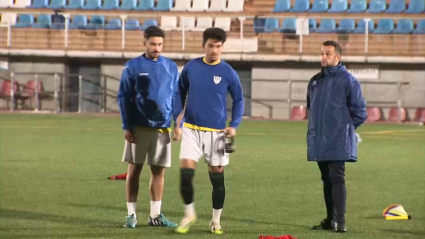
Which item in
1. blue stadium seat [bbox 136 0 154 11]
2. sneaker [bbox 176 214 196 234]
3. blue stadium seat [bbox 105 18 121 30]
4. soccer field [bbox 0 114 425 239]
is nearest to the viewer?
sneaker [bbox 176 214 196 234]

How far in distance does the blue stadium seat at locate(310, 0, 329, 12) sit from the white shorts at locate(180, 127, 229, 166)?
2773 cm

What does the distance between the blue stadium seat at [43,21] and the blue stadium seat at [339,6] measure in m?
10.7

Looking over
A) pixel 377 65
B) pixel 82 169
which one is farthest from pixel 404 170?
pixel 377 65

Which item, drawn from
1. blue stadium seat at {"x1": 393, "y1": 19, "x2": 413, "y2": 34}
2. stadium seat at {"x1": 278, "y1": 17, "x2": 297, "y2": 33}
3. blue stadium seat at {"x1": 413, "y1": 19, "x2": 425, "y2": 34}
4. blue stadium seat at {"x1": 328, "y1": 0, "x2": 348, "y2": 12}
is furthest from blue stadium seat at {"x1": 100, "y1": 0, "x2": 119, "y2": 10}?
blue stadium seat at {"x1": 413, "y1": 19, "x2": 425, "y2": 34}

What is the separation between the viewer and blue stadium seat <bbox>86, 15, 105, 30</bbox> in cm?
3531

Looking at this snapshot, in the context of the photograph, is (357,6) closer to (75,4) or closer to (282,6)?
(282,6)

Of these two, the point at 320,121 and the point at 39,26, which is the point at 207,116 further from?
the point at 39,26

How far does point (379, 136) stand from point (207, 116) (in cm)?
1670

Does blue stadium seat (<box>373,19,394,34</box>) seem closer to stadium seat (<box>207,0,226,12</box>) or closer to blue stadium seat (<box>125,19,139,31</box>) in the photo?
stadium seat (<box>207,0,226,12</box>)

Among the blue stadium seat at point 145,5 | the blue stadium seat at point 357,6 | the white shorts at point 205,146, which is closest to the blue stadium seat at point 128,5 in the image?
the blue stadium seat at point 145,5

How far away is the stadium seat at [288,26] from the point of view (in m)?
34.8

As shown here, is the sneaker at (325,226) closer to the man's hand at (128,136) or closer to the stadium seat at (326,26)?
the man's hand at (128,136)

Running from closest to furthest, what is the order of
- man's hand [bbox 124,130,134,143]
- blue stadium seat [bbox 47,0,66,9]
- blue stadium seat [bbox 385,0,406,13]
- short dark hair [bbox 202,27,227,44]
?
short dark hair [bbox 202,27,227,44] < man's hand [bbox 124,130,134,143] < blue stadium seat [bbox 385,0,406,13] < blue stadium seat [bbox 47,0,66,9]

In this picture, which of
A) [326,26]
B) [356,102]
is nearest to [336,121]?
[356,102]
